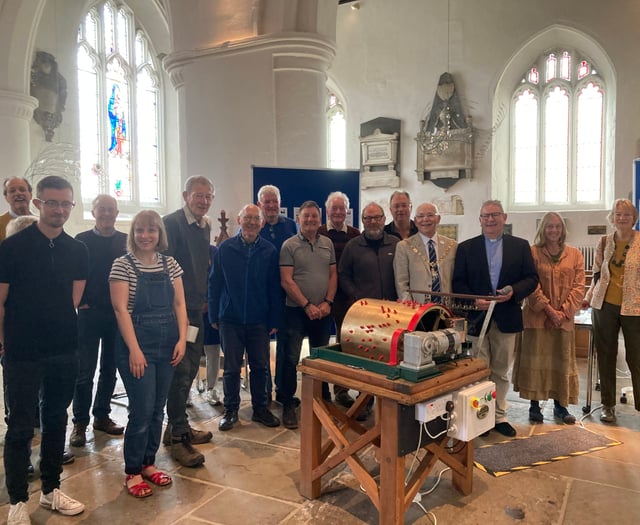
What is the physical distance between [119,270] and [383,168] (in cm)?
893

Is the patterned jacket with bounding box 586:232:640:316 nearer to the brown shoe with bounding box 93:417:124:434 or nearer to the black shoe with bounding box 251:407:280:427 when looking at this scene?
the black shoe with bounding box 251:407:280:427

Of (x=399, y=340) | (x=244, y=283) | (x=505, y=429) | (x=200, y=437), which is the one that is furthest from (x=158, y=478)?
(x=505, y=429)

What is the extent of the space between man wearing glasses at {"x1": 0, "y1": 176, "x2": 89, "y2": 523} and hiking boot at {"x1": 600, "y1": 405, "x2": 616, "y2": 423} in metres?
3.51

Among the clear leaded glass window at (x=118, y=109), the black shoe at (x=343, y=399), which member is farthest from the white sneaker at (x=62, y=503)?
the clear leaded glass window at (x=118, y=109)

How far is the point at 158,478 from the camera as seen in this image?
9.92 ft

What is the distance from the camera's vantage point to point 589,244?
959 centimetres

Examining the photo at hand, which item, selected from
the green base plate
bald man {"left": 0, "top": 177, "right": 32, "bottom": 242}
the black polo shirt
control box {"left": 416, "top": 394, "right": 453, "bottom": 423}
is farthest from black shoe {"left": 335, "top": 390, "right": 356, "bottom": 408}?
bald man {"left": 0, "top": 177, "right": 32, "bottom": 242}

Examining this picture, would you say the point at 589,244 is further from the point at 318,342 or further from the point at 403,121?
the point at 318,342

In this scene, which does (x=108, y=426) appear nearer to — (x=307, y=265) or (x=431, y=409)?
(x=307, y=265)

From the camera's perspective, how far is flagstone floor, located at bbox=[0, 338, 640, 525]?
106 inches

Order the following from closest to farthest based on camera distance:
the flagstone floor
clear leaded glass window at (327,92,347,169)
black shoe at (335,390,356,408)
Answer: the flagstone floor → black shoe at (335,390,356,408) → clear leaded glass window at (327,92,347,169)

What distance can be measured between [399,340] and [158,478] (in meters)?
1.57

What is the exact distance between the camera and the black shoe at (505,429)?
12.3ft

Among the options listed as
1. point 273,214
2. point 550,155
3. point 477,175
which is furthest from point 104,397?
point 550,155
